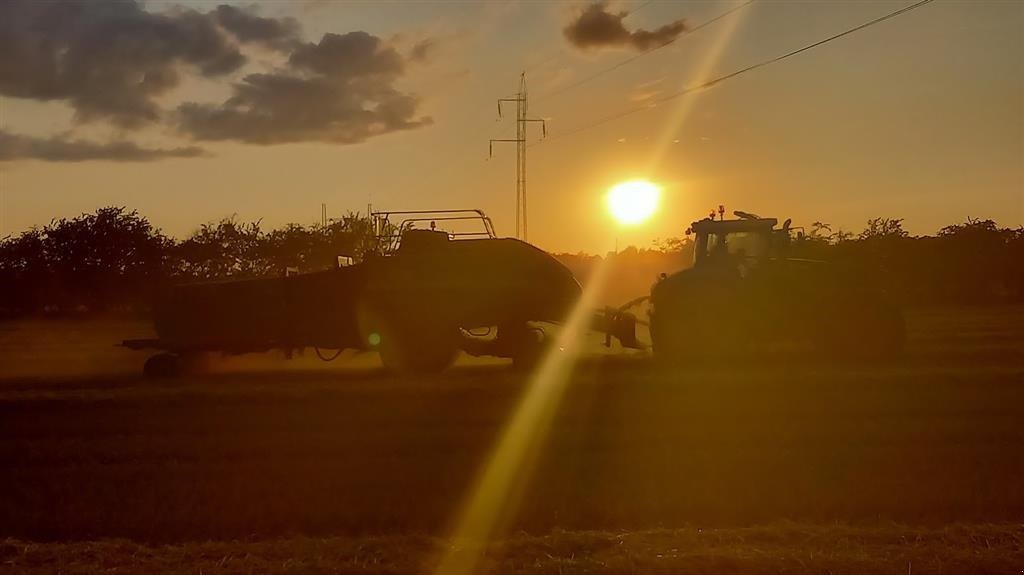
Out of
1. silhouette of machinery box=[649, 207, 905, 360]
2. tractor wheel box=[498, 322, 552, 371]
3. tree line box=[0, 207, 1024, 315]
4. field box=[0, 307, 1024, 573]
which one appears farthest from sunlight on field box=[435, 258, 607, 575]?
tree line box=[0, 207, 1024, 315]

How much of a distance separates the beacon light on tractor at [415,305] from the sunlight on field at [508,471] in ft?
4.16

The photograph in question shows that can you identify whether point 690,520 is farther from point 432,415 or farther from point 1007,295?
point 1007,295

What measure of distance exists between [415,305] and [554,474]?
900 cm

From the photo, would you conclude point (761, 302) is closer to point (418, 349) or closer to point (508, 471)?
point (418, 349)

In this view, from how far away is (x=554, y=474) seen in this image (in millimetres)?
9508

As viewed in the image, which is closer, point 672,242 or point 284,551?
point 284,551

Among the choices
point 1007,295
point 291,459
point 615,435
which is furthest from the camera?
point 1007,295

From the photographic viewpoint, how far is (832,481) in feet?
29.8

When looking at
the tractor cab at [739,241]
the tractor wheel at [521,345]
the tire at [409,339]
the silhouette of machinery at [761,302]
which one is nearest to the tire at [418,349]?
the tire at [409,339]

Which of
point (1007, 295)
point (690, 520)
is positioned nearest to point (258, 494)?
point (690, 520)

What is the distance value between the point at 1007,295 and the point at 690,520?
2100 inches

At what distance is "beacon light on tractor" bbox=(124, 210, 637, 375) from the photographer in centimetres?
1817

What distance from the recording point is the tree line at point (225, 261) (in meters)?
55.9

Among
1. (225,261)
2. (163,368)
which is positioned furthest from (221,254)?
(163,368)
